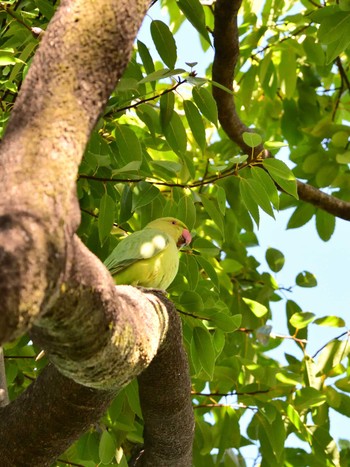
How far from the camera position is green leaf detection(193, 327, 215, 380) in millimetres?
2637

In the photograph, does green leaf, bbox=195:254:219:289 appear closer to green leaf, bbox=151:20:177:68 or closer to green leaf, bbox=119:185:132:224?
green leaf, bbox=119:185:132:224

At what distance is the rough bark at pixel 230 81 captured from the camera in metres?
3.21

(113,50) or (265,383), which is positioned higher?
(113,50)

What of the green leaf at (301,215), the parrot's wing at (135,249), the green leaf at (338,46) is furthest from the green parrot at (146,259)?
the green leaf at (301,215)

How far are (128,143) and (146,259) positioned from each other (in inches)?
21.6

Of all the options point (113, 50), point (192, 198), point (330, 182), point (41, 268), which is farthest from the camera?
point (330, 182)

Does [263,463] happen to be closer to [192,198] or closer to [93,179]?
[192,198]

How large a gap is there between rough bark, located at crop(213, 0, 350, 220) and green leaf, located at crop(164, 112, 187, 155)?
10.8 inches

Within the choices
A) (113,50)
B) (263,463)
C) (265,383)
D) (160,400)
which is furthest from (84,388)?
(263,463)

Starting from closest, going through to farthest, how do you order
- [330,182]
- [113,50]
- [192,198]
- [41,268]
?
1. [41,268]
2. [113,50]
3. [192,198]
4. [330,182]

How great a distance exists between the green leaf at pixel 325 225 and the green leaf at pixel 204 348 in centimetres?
152

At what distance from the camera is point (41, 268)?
1.13m

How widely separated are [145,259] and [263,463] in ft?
3.07

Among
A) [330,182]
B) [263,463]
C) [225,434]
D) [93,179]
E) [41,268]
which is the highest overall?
[41,268]
